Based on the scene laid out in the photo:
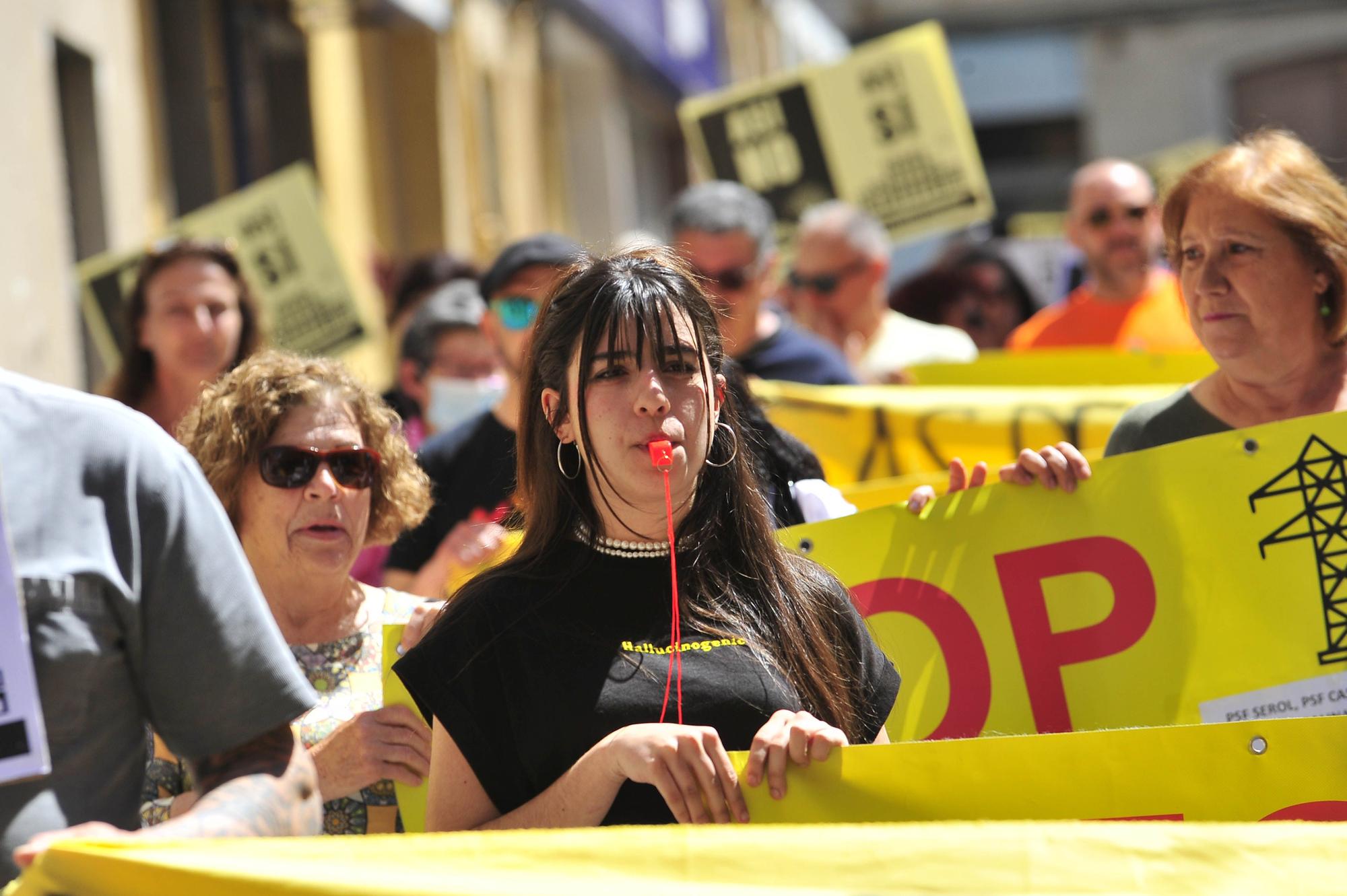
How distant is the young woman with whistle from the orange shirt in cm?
363

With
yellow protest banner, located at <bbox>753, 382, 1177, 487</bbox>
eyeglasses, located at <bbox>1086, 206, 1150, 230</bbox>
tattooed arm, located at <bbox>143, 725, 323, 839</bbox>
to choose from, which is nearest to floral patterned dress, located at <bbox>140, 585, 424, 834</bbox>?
tattooed arm, located at <bbox>143, 725, 323, 839</bbox>

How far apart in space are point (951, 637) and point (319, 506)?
3.79 ft

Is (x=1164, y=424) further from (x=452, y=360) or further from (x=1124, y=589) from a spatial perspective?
(x=452, y=360)

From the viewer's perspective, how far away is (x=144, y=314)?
517cm

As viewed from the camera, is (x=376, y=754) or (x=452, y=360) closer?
(x=376, y=754)

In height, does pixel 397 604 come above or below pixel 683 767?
above

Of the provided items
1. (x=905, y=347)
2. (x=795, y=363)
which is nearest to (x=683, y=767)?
(x=795, y=363)

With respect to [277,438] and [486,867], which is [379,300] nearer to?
[277,438]

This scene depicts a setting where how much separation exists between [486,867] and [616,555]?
696mm

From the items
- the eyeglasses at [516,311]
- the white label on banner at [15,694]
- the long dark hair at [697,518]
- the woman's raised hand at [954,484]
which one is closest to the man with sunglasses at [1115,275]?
the eyeglasses at [516,311]

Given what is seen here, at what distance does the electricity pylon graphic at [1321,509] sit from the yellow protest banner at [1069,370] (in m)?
2.29

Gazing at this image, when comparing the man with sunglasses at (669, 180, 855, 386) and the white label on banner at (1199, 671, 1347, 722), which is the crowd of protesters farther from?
the man with sunglasses at (669, 180, 855, 386)

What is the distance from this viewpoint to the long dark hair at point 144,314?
514cm

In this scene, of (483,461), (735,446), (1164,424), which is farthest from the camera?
(483,461)
